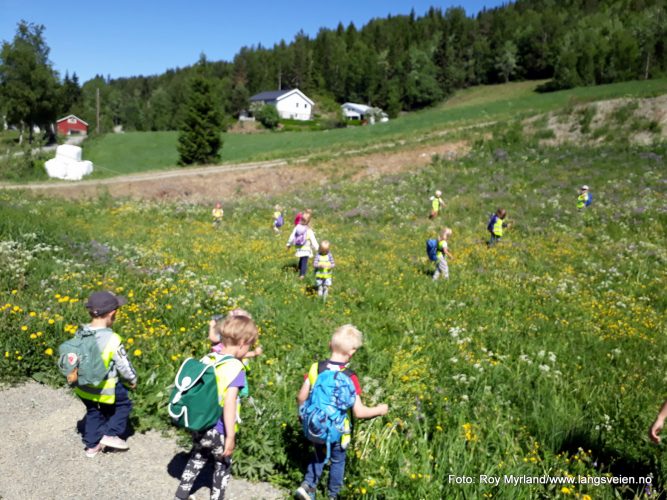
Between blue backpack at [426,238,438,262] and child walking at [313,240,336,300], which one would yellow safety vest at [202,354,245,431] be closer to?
child walking at [313,240,336,300]

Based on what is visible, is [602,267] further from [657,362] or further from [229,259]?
[229,259]

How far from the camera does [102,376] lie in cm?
457

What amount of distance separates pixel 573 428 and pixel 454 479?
6.99 feet

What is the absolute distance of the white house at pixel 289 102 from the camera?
399 ft

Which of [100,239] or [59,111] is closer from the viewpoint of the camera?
[100,239]

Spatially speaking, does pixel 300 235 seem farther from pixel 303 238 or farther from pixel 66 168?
pixel 66 168

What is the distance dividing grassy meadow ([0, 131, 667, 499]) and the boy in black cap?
543mm

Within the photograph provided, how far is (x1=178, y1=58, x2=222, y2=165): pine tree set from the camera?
1848 inches

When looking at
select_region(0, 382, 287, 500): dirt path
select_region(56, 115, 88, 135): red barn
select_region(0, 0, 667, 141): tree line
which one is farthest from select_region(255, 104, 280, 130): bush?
select_region(0, 382, 287, 500): dirt path

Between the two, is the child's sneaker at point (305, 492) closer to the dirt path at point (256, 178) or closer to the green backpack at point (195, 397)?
the green backpack at point (195, 397)

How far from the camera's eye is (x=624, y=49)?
274 feet

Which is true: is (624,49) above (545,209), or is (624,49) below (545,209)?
above

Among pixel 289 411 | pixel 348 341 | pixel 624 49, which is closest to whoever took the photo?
pixel 348 341

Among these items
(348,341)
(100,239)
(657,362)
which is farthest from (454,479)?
(100,239)
